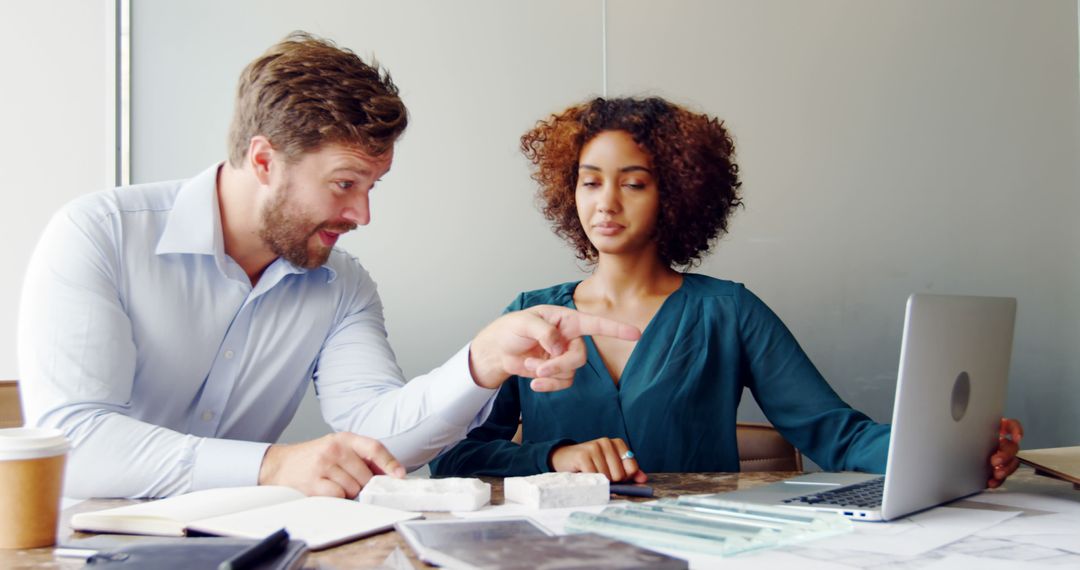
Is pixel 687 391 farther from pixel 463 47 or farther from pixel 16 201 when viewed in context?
pixel 16 201

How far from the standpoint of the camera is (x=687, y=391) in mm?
1952

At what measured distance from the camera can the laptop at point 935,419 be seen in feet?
3.49

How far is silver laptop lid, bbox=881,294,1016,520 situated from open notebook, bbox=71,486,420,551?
58 cm

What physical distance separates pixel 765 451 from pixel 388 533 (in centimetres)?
131

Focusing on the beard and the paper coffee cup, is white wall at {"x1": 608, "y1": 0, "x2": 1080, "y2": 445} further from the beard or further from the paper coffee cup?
the paper coffee cup

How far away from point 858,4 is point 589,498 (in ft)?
6.82

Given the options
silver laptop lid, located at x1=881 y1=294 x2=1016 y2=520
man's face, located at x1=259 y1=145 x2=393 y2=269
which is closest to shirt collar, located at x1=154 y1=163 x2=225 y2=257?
man's face, located at x1=259 y1=145 x2=393 y2=269

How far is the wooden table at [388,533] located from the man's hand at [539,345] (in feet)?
0.57

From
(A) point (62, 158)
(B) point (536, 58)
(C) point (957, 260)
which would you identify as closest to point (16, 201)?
(A) point (62, 158)

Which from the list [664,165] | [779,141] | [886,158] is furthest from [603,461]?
[886,158]

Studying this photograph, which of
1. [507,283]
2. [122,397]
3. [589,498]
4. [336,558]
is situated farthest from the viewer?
[507,283]

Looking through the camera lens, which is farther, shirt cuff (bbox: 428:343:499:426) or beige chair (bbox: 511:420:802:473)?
beige chair (bbox: 511:420:802:473)

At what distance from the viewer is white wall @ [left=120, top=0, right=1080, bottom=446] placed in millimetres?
2623

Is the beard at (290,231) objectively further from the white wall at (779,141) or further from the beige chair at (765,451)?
the beige chair at (765,451)
